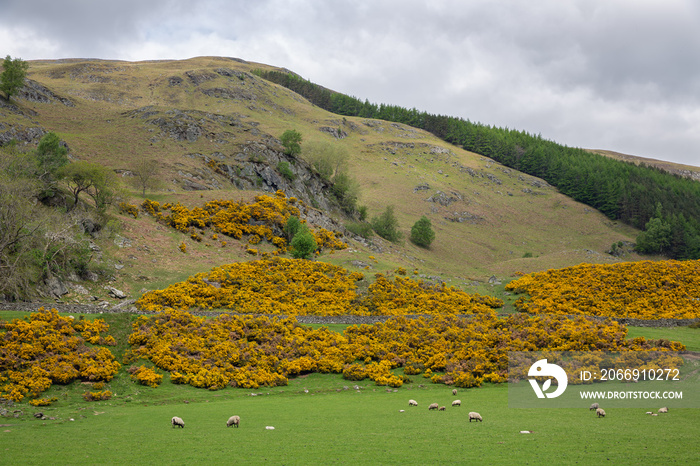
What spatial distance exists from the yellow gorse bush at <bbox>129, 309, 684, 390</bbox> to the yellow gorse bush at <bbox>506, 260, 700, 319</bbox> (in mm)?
8141

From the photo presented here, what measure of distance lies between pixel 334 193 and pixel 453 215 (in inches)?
1486

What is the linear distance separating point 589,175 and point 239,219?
124419 mm

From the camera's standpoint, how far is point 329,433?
1370 centimetres

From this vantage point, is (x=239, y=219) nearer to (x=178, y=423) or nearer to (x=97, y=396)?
(x=97, y=396)

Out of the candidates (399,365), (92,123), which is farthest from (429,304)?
(92,123)

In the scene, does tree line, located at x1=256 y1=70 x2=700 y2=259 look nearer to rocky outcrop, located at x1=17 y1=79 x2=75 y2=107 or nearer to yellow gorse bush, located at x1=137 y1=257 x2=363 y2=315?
yellow gorse bush, located at x1=137 y1=257 x2=363 y2=315

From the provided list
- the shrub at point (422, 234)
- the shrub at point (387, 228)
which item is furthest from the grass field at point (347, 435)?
the shrub at point (422, 234)

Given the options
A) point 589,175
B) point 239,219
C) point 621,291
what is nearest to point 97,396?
point 239,219

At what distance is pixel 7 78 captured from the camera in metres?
79.4

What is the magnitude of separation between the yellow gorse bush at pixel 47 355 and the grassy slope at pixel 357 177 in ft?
53.0

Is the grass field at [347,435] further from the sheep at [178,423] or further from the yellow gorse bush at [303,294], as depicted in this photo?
the yellow gorse bush at [303,294]

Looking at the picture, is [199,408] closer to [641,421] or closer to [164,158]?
[641,421]

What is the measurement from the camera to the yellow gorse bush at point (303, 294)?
→ 3616 centimetres

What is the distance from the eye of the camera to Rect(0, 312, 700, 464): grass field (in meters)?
10.8
